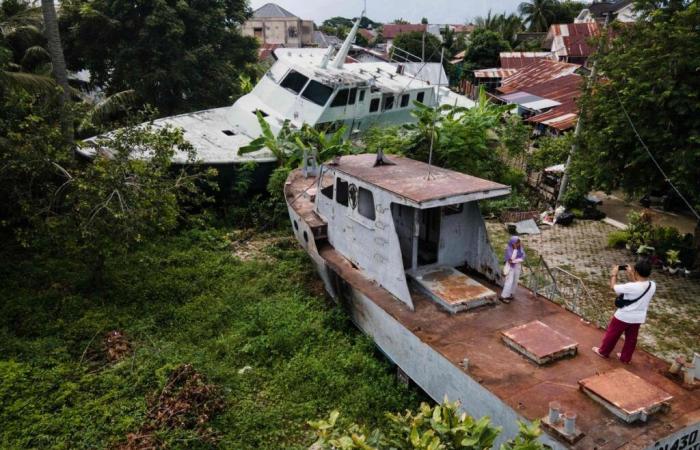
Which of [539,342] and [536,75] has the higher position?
[536,75]

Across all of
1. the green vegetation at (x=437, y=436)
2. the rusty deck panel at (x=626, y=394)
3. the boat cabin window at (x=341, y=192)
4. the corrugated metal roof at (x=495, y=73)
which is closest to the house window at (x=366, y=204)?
the boat cabin window at (x=341, y=192)

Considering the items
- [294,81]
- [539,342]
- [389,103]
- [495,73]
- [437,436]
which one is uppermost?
[294,81]

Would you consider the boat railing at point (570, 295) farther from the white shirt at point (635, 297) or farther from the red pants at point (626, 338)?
the white shirt at point (635, 297)

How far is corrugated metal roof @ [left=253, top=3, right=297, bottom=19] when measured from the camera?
55719 millimetres

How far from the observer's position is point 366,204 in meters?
7.43

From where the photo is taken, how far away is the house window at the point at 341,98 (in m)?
13.4

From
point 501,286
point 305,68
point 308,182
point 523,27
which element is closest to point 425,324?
point 501,286

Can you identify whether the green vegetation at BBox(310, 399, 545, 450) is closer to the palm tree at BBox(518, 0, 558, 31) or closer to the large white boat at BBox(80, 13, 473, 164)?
the large white boat at BBox(80, 13, 473, 164)

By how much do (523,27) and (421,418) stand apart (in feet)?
170

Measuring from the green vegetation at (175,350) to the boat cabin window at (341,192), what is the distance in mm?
1714

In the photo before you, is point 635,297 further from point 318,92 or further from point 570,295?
point 318,92

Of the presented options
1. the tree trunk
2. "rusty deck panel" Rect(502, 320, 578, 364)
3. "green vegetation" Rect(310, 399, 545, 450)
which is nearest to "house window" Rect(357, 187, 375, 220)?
"rusty deck panel" Rect(502, 320, 578, 364)

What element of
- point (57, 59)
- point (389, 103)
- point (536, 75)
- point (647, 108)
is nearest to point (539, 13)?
point (536, 75)

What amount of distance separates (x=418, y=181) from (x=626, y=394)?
3461 millimetres
